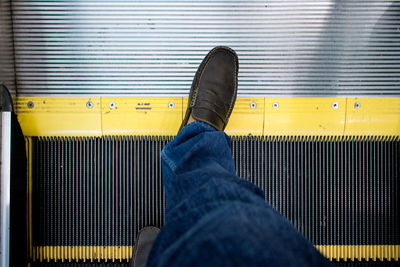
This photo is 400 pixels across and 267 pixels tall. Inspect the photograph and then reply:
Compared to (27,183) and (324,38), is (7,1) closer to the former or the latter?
(27,183)

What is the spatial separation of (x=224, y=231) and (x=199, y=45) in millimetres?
825

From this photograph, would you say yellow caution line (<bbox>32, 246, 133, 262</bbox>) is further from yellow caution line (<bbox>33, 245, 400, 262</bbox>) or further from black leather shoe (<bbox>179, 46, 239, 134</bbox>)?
black leather shoe (<bbox>179, 46, 239, 134</bbox>)

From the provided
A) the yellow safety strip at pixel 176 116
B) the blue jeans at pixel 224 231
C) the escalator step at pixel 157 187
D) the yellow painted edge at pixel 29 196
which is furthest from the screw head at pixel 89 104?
the blue jeans at pixel 224 231

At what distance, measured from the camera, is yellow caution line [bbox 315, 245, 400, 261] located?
3.35 ft

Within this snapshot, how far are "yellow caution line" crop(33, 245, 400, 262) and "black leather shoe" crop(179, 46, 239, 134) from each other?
0.65 metres

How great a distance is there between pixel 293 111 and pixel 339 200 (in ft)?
1.48

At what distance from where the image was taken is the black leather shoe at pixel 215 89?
1003mm

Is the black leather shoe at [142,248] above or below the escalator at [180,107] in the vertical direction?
below

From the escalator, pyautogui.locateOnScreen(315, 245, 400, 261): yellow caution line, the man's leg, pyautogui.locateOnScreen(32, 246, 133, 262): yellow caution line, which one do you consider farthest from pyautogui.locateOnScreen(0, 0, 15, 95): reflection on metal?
pyautogui.locateOnScreen(315, 245, 400, 261): yellow caution line

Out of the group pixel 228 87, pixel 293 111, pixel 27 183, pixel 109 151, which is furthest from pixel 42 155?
pixel 293 111

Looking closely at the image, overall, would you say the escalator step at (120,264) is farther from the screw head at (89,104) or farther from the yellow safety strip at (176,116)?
the screw head at (89,104)

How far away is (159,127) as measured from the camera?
103 centimetres

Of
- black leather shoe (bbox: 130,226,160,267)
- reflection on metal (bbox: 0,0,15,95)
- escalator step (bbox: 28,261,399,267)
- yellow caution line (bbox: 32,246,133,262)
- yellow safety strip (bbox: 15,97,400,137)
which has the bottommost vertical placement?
escalator step (bbox: 28,261,399,267)

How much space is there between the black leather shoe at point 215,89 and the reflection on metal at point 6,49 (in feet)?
2.54
